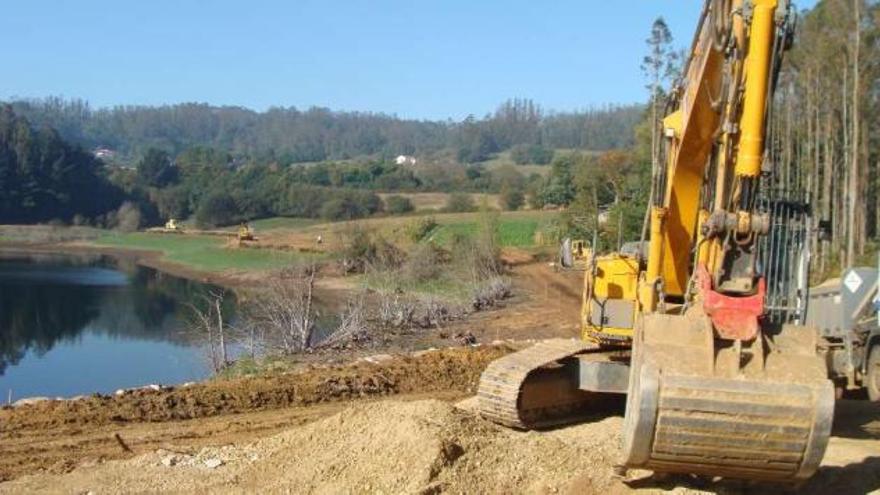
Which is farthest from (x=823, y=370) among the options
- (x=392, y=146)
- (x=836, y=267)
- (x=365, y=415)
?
(x=392, y=146)

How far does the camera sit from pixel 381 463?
8.53m

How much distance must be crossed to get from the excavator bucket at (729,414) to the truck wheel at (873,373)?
5.88 m

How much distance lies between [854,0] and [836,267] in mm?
7867

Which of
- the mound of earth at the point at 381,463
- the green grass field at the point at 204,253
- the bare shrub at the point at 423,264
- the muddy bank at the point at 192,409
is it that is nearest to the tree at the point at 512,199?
the green grass field at the point at 204,253

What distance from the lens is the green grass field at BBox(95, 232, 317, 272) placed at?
5282 centimetres

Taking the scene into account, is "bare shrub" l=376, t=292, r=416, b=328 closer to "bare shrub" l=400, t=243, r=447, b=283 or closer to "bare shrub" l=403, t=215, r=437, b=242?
"bare shrub" l=400, t=243, r=447, b=283

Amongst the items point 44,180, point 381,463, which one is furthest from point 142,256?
point 381,463

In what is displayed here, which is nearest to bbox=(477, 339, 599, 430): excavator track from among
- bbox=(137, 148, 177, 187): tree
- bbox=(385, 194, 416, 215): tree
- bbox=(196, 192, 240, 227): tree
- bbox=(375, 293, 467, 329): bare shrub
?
bbox=(375, 293, 467, 329): bare shrub

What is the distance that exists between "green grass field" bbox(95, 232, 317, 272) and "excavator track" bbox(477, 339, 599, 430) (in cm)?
3084

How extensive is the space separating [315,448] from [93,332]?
25.2 m

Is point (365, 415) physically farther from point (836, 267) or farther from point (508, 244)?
point (508, 244)

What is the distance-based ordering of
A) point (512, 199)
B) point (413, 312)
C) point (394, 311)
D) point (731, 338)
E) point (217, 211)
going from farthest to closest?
point (217, 211) → point (512, 199) → point (413, 312) → point (394, 311) → point (731, 338)

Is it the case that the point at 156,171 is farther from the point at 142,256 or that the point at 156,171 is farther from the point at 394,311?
the point at 394,311

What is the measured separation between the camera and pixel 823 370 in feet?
24.0
